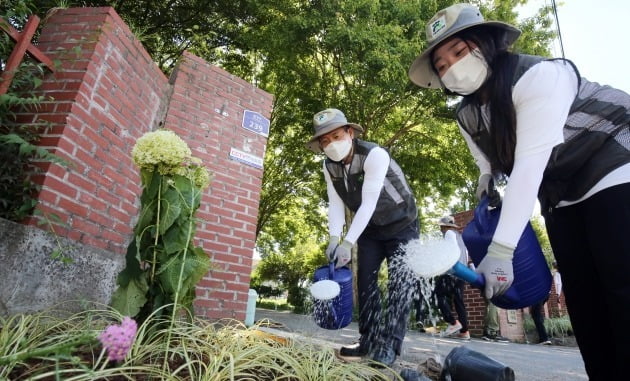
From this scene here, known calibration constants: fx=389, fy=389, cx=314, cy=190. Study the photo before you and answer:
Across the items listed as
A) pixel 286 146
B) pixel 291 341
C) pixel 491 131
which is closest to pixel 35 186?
pixel 291 341

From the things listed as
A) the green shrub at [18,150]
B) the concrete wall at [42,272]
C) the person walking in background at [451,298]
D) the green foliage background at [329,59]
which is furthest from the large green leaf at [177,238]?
the person walking in background at [451,298]

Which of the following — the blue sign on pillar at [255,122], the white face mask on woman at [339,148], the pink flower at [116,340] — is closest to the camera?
the pink flower at [116,340]

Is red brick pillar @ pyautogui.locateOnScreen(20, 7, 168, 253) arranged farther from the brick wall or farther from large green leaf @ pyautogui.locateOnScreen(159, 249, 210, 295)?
large green leaf @ pyautogui.locateOnScreen(159, 249, 210, 295)

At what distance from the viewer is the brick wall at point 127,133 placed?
2684 millimetres

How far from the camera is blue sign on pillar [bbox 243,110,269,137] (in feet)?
14.0

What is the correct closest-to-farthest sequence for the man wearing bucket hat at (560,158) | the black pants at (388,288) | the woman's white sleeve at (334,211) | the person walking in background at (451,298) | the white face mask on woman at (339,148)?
the man wearing bucket hat at (560,158)
the black pants at (388,288)
the white face mask on woman at (339,148)
the woman's white sleeve at (334,211)
the person walking in background at (451,298)

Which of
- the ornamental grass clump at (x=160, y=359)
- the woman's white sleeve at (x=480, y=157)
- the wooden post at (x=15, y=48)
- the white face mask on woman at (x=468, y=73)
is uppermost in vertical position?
the wooden post at (x=15, y=48)

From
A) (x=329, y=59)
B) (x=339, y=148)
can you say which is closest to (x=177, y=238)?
(x=339, y=148)

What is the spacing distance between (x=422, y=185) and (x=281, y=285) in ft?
55.6

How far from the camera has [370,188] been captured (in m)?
2.65

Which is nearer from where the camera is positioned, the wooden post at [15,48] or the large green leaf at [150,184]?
the large green leaf at [150,184]

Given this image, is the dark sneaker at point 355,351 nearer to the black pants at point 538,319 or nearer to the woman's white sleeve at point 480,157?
the woman's white sleeve at point 480,157

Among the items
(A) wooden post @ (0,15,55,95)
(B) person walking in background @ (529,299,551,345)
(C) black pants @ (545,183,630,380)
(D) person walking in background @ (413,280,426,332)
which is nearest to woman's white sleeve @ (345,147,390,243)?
(D) person walking in background @ (413,280,426,332)

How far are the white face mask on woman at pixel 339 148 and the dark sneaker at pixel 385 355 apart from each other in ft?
4.40
